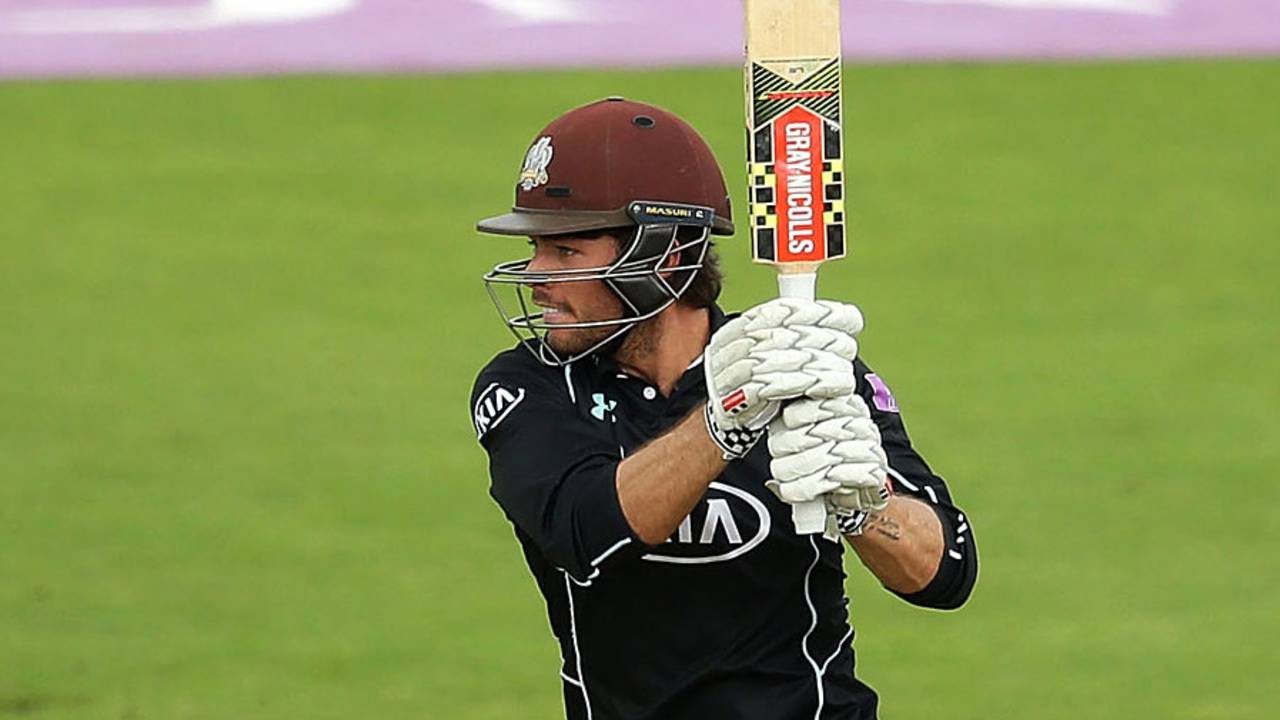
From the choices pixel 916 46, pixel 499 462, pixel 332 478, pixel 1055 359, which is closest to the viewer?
pixel 499 462

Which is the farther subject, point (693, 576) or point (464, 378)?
point (464, 378)

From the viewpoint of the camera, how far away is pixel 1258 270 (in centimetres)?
1097

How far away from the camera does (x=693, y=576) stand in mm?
3693

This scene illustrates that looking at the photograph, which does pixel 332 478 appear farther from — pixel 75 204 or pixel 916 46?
pixel 916 46

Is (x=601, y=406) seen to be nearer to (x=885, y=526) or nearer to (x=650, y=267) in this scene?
(x=650, y=267)

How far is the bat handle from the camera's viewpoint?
127 inches

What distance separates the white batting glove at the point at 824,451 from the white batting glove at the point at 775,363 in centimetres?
3

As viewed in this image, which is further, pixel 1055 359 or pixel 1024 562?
pixel 1055 359

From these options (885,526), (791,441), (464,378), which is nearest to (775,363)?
(791,441)

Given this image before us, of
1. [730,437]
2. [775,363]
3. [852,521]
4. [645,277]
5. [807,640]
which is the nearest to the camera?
[775,363]

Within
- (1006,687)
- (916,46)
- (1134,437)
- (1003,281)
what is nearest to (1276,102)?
(916,46)

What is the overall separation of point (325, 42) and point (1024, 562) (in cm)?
810

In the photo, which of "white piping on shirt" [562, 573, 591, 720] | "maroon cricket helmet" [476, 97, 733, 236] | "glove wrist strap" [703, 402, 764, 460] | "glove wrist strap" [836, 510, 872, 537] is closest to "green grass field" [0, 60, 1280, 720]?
"white piping on shirt" [562, 573, 591, 720]

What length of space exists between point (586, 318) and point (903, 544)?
0.61m
